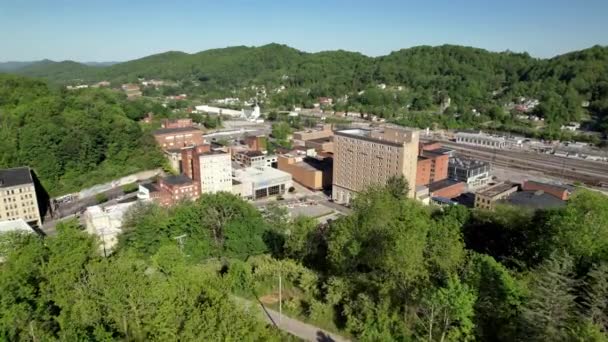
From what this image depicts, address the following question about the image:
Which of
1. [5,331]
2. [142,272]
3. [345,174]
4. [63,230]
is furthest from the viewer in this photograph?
[345,174]

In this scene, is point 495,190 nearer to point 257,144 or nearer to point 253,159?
point 253,159

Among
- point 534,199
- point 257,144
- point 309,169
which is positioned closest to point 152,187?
point 309,169

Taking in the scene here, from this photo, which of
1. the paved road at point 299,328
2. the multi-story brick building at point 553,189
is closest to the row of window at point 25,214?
the paved road at point 299,328

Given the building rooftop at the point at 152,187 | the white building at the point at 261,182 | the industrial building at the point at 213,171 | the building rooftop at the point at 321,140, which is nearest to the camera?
the building rooftop at the point at 152,187

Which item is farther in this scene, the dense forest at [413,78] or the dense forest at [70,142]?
the dense forest at [413,78]

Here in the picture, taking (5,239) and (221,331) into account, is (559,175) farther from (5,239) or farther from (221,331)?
(5,239)

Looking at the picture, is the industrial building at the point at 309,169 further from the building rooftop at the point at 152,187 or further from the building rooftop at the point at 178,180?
the building rooftop at the point at 152,187

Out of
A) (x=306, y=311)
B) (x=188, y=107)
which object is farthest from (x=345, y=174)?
(x=188, y=107)
